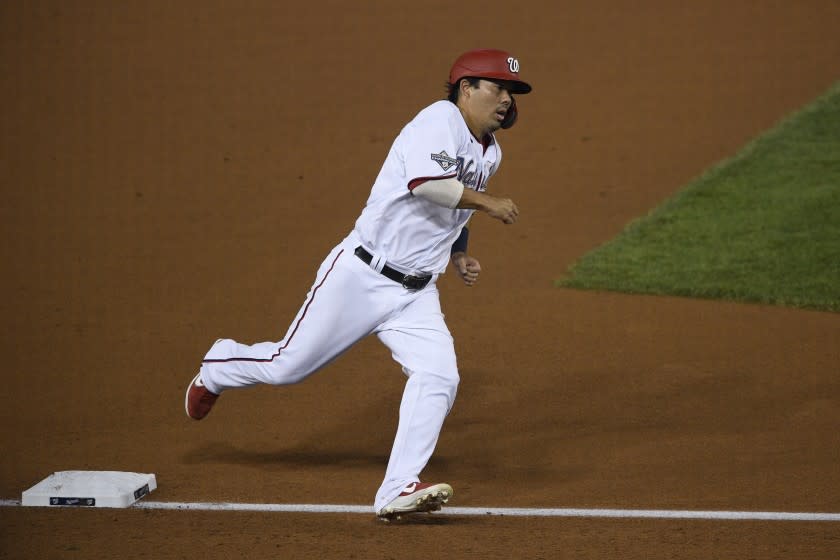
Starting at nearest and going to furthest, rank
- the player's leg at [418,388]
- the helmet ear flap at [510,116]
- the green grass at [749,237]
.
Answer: the player's leg at [418,388]
the helmet ear flap at [510,116]
the green grass at [749,237]

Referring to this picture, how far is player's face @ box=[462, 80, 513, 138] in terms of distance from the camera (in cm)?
524

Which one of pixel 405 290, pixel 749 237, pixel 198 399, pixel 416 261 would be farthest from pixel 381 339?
pixel 749 237

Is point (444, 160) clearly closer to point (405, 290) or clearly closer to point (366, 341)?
point (405, 290)

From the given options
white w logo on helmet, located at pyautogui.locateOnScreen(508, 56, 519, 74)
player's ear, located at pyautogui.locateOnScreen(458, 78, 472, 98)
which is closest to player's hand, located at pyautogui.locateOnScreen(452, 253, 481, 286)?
player's ear, located at pyautogui.locateOnScreen(458, 78, 472, 98)

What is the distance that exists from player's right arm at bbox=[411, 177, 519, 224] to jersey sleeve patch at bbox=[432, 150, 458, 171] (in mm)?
49

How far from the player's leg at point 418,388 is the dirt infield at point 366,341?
9.1 inches

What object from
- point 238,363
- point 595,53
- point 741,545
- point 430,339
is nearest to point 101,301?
point 238,363

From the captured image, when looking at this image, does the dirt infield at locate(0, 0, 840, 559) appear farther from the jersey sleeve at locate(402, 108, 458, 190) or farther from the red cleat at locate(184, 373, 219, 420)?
the jersey sleeve at locate(402, 108, 458, 190)

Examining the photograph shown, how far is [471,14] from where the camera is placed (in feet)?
51.3

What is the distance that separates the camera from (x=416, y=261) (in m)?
5.32

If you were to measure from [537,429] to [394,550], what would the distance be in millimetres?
1821

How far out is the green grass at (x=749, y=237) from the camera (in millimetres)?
8914

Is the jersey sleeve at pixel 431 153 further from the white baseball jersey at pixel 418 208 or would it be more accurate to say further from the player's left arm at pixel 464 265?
the player's left arm at pixel 464 265

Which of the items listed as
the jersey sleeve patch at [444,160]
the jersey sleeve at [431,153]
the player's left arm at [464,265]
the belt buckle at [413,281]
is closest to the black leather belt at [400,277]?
the belt buckle at [413,281]
